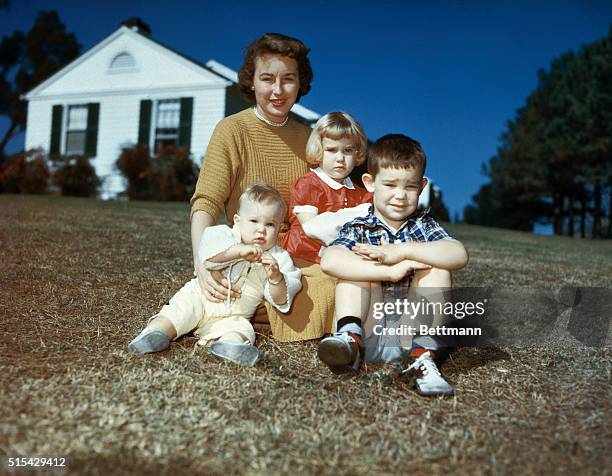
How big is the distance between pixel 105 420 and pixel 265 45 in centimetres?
184

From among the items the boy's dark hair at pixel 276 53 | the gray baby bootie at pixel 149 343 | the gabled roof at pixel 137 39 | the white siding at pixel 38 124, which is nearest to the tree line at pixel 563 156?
the gabled roof at pixel 137 39

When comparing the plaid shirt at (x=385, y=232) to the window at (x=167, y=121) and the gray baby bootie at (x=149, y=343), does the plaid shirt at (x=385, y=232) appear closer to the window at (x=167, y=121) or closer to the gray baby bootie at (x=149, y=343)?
the gray baby bootie at (x=149, y=343)

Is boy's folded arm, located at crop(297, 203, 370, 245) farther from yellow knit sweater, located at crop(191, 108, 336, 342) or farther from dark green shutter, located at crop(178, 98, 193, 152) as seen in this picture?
dark green shutter, located at crop(178, 98, 193, 152)

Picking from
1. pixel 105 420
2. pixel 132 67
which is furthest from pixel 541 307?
pixel 132 67

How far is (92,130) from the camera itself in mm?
15188

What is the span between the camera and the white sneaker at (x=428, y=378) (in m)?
1.91

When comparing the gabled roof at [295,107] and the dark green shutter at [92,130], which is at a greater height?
the gabled roof at [295,107]

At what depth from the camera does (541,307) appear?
3609 mm

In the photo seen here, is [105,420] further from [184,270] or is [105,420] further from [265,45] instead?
[184,270]

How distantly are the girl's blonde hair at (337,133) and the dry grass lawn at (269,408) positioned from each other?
2.84ft

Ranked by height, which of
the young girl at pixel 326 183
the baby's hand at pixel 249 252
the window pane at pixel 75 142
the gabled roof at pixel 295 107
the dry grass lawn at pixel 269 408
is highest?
the gabled roof at pixel 295 107

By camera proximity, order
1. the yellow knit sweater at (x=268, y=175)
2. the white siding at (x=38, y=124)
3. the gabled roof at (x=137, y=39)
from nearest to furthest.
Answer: the yellow knit sweater at (x=268, y=175)
the gabled roof at (x=137, y=39)
the white siding at (x=38, y=124)

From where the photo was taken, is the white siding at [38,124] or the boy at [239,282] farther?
the white siding at [38,124]

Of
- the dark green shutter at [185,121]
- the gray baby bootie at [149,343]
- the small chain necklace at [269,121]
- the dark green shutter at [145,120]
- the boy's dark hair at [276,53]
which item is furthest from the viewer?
the dark green shutter at [145,120]
